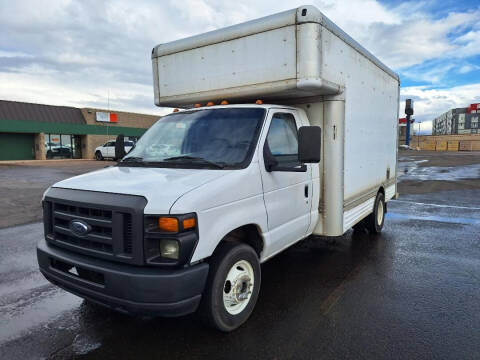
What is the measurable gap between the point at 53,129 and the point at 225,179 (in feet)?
115

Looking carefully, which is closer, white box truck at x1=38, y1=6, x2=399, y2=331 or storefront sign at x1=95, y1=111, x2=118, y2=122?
white box truck at x1=38, y1=6, x2=399, y2=331

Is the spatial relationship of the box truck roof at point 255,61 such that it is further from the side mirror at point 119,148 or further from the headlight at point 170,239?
the headlight at point 170,239

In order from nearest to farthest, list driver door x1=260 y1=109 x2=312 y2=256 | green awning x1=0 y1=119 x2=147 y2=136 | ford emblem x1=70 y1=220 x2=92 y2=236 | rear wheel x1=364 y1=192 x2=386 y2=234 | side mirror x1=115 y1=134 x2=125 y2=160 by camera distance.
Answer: ford emblem x1=70 y1=220 x2=92 y2=236 → driver door x1=260 y1=109 x2=312 y2=256 → side mirror x1=115 y1=134 x2=125 y2=160 → rear wheel x1=364 y1=192 x2=386 y2=234 → green awning x1=0 y1=119 x2=147 y2=136

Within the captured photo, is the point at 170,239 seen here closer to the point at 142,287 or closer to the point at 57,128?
the point at 142,287

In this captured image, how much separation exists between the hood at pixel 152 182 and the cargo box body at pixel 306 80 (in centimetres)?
153

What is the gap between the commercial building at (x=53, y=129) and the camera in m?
31.6

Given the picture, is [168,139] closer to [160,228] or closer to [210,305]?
[160,228]

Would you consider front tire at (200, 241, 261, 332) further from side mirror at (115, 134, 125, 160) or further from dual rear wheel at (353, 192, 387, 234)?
dual rear wheel at (353, 192, 387, 234)

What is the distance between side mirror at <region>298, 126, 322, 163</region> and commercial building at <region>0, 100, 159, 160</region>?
111ft

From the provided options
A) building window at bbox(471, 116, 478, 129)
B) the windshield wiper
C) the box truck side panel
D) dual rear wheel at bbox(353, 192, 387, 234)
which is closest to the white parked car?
dual rear wheel at bbox(353, 192, 387, 234)

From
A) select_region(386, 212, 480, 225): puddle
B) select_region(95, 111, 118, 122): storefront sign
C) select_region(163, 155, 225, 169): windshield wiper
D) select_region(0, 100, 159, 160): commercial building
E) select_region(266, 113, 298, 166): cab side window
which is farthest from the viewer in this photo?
select_region(95, 111, 118, 122): storefront sign

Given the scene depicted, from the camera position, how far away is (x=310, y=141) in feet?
11.5

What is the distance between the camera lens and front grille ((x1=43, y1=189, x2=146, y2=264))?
280 centimetres

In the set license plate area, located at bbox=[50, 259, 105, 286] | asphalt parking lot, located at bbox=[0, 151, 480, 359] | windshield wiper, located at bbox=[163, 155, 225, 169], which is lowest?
asphalt parking lot, located at bbox=[0, 151, 480, 359]
